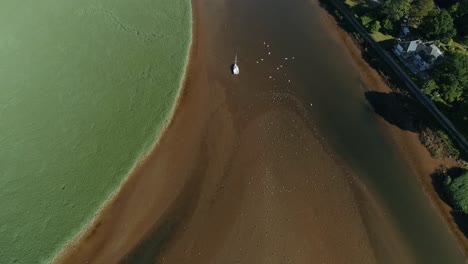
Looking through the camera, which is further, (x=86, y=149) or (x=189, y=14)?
(x=189, y=14)

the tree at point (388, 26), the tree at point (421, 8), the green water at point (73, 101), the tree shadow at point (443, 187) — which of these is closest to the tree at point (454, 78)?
the tree shadow at point (443, 187)

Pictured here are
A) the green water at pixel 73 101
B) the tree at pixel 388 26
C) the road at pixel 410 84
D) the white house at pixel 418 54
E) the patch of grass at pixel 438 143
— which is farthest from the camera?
the tree at pixel 388 26

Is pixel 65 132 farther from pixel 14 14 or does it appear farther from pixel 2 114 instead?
pixel 14 14

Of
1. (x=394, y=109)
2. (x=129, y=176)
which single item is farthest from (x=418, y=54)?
(x=129, y=176)

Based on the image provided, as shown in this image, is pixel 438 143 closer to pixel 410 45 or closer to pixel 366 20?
pixel 410 45

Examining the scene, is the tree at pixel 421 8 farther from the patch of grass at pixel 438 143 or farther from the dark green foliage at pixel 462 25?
the patch of grass at pixel 438 143

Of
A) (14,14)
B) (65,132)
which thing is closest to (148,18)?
(14,14)

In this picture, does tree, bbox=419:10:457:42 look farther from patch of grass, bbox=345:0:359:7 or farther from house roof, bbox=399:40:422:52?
patch of grass, bbox=345:0:359:7
